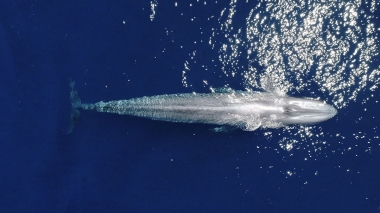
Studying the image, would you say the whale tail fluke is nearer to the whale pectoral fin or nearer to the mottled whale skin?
the mottled whale skin

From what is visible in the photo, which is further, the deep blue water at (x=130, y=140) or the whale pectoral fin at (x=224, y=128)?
the deep blue water at (x=130, y=140)

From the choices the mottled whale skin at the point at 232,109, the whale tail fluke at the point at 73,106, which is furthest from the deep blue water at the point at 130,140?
the mottled whale skin at the point at 232,109

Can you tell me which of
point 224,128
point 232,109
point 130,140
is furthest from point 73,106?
point 232,109

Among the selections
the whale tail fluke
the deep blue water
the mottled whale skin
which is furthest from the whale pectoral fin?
the whale tail fluke

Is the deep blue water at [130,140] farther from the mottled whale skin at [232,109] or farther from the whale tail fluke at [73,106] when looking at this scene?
the mottled whale skin at [232,109]

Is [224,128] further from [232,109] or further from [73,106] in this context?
[73,106]

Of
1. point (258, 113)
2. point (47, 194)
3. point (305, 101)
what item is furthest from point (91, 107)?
point (305, 101)
